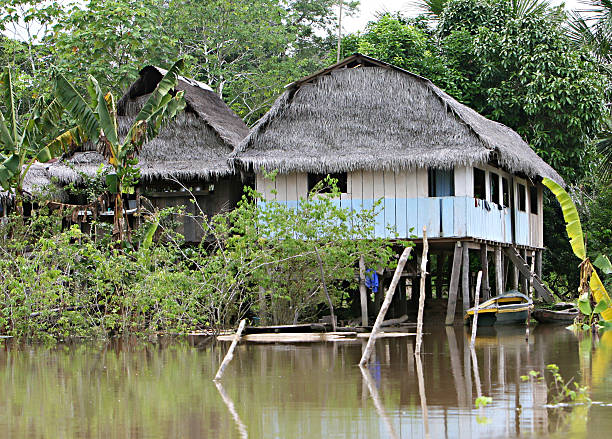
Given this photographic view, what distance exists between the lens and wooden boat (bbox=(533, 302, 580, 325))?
17.0 metres

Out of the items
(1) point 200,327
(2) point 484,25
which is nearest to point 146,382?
(1) point 200,327

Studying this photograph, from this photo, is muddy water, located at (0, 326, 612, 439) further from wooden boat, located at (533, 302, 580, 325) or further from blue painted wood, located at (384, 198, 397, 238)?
wooden boat, located at (533, 302, 580, 325)

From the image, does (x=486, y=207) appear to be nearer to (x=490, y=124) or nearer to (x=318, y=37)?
(x=490, y=124)

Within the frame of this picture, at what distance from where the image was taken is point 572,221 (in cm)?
1462

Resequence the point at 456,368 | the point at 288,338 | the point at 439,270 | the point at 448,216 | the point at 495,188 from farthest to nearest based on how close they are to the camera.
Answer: the point at 439,270
the point at 495,188
the point at 448,216
the point at 288,338
the point at 456,368

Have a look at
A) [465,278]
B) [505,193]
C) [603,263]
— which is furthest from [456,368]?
[505,193]

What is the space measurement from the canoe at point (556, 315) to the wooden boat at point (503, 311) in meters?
0.87

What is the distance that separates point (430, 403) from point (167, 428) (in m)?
2.11

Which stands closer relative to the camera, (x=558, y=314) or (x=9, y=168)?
(x=9, y=168)

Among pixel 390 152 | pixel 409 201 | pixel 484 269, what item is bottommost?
pixel 484 269

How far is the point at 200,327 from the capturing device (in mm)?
14828

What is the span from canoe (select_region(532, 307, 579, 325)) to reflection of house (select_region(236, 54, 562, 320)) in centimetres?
110

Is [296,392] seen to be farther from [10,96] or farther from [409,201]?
[10,96]

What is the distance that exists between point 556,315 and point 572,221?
3154 mm
